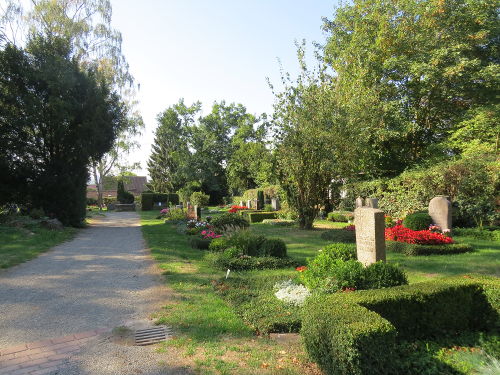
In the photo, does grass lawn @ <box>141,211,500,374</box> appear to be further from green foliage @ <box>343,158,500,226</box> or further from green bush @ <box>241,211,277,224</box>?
green bush @ <box>241,211,277,224</box>

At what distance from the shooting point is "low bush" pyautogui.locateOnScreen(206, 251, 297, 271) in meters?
8.02

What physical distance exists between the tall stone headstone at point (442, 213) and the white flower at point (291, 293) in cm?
870

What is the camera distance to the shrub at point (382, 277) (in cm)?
527

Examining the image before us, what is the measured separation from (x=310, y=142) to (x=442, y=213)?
571cm

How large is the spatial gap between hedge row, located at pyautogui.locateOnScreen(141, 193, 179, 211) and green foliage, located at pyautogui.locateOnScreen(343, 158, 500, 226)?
92.0ft

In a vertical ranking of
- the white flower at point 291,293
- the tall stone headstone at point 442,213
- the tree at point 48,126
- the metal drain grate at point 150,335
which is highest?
the tree at point 48,126

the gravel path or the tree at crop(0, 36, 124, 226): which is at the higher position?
the tree at crop(0, 36, 124, 226)

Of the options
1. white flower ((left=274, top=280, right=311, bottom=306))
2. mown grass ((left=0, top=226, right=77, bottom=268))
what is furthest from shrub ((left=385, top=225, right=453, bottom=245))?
mown grass ((left=0, top=226, right=77, bottom=268))

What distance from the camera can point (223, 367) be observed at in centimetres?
350

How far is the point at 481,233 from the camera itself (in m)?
12.5

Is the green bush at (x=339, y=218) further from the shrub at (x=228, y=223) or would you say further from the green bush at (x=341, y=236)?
the shrub at (x=228, y=223)

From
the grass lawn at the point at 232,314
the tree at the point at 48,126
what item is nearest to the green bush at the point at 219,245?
the grass lawn at the point at 232,314

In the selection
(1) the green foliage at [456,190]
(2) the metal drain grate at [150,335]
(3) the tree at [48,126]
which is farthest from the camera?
(3) the tree at [48,126]

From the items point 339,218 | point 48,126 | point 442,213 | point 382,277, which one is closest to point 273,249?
point 382,277
